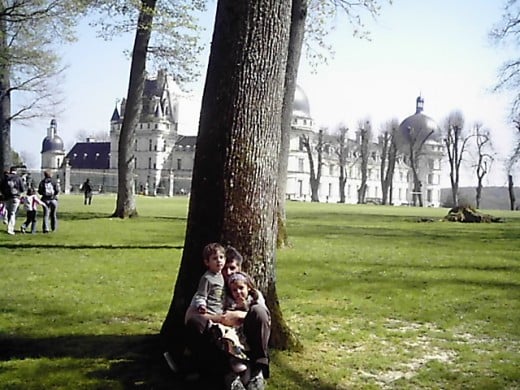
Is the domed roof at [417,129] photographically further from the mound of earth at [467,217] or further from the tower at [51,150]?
the tower at [51,150]

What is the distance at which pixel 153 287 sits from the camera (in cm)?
936

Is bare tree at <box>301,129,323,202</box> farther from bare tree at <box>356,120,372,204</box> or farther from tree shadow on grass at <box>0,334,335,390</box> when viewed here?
tree shadow on grass at <box>0,334,335,390</box>

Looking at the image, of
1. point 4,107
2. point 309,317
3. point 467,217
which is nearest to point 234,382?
point 309,317

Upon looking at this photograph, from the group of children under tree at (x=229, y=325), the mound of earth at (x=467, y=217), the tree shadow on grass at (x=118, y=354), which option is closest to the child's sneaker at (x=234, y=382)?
the group of children under tree at (x=229, y=325)

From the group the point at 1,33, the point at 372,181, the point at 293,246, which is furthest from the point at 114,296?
the point at 372,181

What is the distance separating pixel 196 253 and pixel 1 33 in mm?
20645

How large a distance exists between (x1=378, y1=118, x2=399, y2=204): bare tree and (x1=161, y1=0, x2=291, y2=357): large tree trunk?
79.6m

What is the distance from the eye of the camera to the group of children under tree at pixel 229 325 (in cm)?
488

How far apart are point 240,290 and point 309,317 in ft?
9.15

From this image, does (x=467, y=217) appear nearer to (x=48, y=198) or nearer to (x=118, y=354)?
(x=48, y=198)

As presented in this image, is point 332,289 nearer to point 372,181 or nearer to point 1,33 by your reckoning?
point 1,33

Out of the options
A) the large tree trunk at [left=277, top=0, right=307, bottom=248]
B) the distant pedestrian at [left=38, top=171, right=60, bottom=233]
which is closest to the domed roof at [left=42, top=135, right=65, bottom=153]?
the distant pedestrian at [left=38, top=171, right=60, bottom=233]

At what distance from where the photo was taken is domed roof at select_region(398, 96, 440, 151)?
304 feet

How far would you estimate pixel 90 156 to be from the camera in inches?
→ 5059
